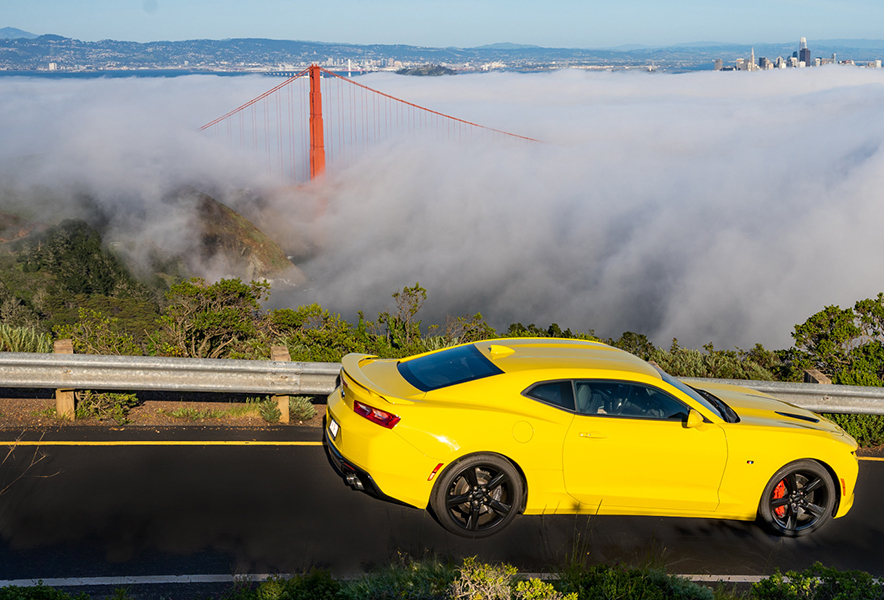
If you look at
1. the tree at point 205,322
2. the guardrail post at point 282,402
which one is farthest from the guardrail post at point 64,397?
the guardrail post at point 282,402

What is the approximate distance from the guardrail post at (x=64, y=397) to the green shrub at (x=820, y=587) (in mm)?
6139

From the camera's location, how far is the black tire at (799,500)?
5730mm

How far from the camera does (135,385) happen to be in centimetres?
729

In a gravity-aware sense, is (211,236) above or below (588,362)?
below

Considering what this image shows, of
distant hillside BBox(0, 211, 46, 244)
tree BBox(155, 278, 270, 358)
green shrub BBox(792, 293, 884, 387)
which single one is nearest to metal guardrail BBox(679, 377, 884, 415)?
green shrub BBox(792, 293, 884, 387)

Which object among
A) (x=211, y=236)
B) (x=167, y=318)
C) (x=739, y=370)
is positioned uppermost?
(x=167, y=318)

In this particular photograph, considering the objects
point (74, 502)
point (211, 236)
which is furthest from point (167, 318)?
point (211, 236)

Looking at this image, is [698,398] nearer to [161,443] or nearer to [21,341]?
[161,443]

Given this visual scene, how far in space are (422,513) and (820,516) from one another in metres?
3.00

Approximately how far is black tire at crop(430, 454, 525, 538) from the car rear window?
2.07 feet

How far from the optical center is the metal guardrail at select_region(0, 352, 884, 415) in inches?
282

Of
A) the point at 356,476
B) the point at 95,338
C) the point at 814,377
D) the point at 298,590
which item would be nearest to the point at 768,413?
the point at 814,377

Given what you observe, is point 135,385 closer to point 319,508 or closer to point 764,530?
point 319,508

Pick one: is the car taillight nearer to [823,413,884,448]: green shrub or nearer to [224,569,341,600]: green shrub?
[224,569,341,600]: green shrub
